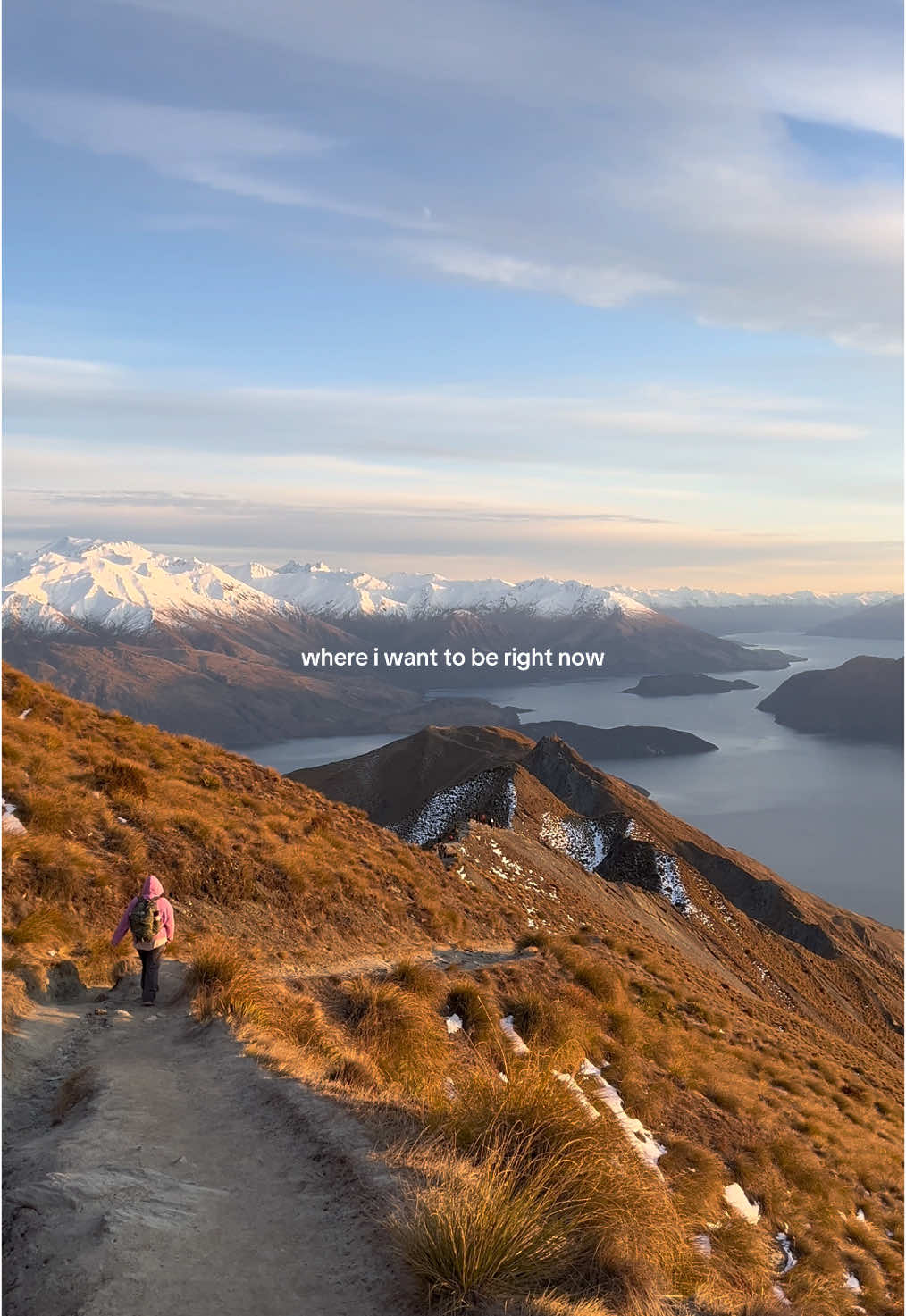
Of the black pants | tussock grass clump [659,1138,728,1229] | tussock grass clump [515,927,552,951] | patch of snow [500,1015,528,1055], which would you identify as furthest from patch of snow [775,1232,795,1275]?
the black pants

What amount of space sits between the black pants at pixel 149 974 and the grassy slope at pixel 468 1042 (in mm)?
564

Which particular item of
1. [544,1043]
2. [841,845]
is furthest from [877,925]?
[544,1043]

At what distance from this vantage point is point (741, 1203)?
11406mm

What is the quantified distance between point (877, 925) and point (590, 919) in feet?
271

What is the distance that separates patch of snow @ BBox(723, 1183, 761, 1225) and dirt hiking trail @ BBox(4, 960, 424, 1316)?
7645 millimetres

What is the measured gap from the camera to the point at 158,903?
34.4 ft

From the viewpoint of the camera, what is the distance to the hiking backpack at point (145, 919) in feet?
33.4

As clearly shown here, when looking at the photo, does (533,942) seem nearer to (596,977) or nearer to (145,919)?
(596,977)

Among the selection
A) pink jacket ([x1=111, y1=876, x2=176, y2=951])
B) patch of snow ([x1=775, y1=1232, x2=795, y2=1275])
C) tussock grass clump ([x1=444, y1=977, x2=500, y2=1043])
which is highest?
pink jacket ([x1=111, y1=876, x2=176, y2=951])

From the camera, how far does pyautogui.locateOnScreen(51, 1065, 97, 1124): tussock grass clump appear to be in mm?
6969

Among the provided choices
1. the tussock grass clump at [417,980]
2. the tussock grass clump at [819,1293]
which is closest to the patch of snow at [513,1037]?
the tussock grass clump at [417,980]

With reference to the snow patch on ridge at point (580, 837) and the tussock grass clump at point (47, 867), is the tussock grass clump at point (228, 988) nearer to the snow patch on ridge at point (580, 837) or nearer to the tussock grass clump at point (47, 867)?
the tussock grass clump at point (47, 867)

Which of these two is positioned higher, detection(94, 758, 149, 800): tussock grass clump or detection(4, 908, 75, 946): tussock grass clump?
detection(94, 758, 149, 800): tussock grass clump

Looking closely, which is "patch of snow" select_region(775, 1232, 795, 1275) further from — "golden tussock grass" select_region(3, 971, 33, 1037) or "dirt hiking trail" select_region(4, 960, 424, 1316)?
"golden tussock grass" select_region(3, 971, 33, 1037)
